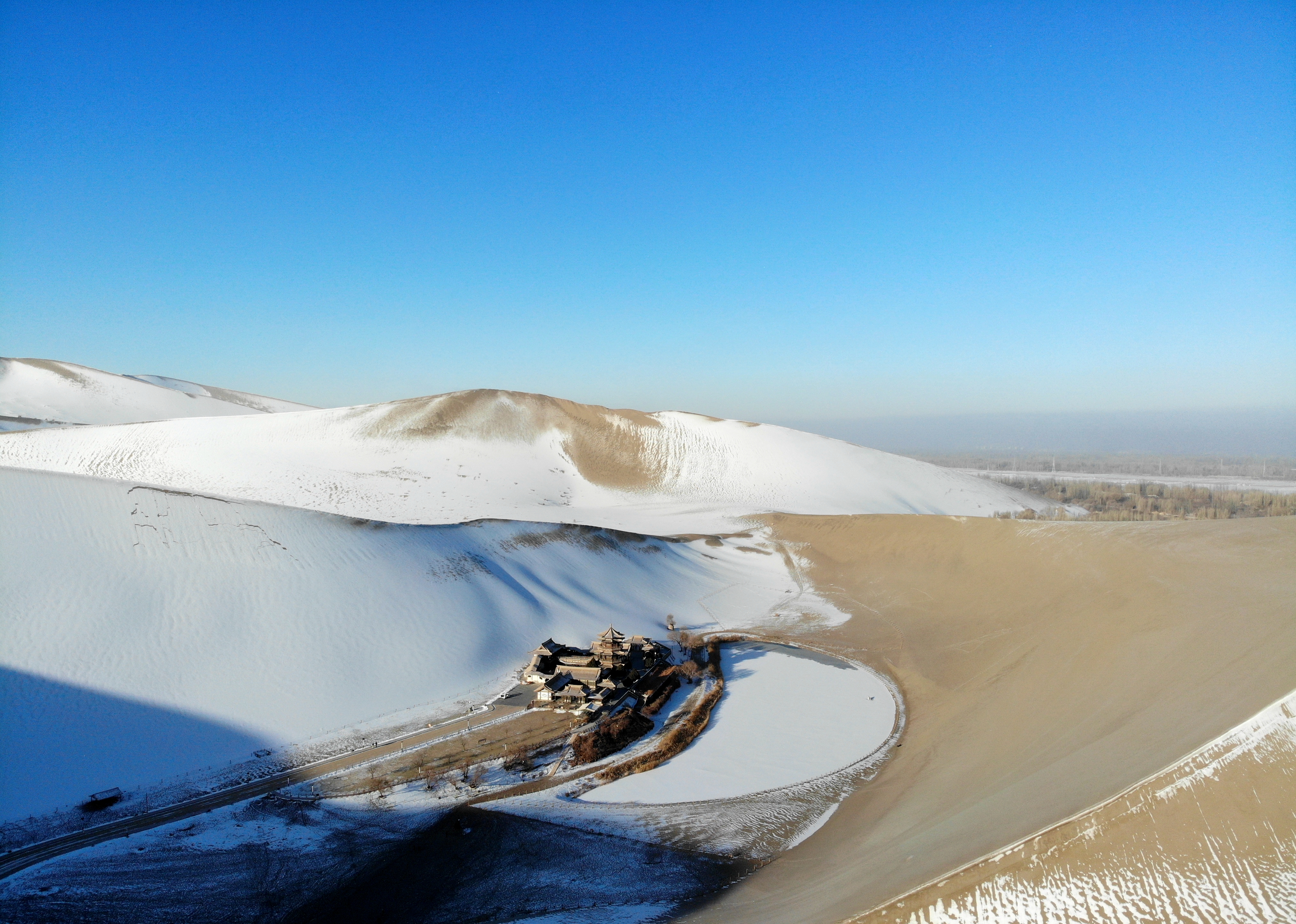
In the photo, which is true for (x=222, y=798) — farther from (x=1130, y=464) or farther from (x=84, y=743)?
(x=1130, y=464)

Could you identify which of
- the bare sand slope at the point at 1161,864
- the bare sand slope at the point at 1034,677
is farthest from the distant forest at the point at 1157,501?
the bare sand slope at the point at 1161,864

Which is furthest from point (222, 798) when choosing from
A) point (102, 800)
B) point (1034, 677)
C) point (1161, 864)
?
point (1034, 677)

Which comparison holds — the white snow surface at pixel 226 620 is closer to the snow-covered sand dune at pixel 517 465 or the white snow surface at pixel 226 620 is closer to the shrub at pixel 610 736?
the shrub at pixel 610 736

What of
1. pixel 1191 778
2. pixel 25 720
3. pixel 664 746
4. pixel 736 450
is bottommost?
pixel 664 746

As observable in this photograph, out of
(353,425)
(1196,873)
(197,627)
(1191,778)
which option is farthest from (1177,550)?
(353,425)

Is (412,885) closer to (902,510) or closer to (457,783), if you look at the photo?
(457,783)

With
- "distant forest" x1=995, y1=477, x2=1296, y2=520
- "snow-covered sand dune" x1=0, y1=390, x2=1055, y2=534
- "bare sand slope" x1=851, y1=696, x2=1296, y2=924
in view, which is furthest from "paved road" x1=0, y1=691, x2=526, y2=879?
"distant forest" x1=995, y1=477, x2=1296, y2=520
